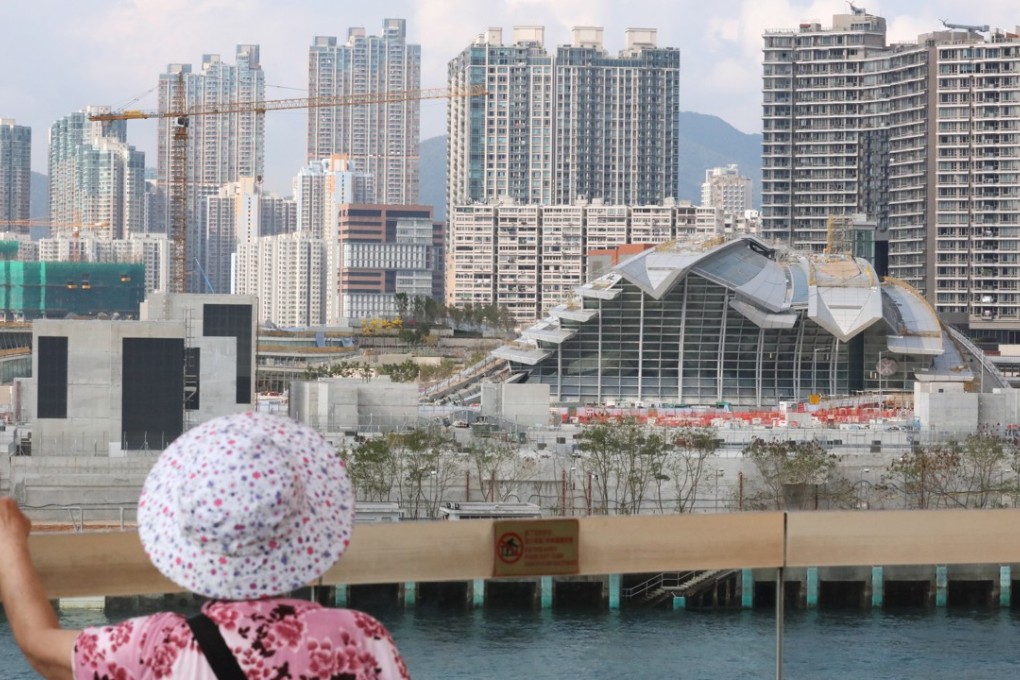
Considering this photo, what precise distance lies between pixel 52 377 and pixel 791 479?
591 inches

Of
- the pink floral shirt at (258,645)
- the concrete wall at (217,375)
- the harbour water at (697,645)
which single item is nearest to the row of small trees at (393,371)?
the concrete wall at (217,375)

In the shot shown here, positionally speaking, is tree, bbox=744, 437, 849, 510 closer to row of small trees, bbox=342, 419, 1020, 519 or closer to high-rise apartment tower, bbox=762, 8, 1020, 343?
row of small trees, bbox=342, 419, 1020, 519

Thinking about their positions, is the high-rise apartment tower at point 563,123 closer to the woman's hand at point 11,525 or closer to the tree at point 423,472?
the tree at point 423,472

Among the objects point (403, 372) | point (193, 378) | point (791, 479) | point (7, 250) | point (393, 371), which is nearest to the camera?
point (791, 479)

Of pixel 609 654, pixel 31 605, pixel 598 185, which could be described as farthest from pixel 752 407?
pixel 598 185

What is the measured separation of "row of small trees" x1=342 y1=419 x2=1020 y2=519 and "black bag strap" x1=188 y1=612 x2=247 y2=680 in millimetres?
30486

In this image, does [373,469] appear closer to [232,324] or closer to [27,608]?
[232,324]

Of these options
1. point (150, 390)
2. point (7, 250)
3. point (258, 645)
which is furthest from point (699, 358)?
point (7, 250)

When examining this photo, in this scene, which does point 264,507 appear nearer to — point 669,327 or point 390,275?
point 669,327

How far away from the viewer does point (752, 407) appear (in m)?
61.2

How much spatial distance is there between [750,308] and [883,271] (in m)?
38.5

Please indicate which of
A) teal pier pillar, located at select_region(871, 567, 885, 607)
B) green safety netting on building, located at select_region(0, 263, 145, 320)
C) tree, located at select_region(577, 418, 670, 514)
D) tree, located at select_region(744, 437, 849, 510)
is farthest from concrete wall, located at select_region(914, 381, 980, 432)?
green safety netting on building, located at select_region(0, 263, 145, 320)

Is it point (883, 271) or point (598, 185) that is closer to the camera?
point (883, 271)

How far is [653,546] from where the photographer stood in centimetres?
420
